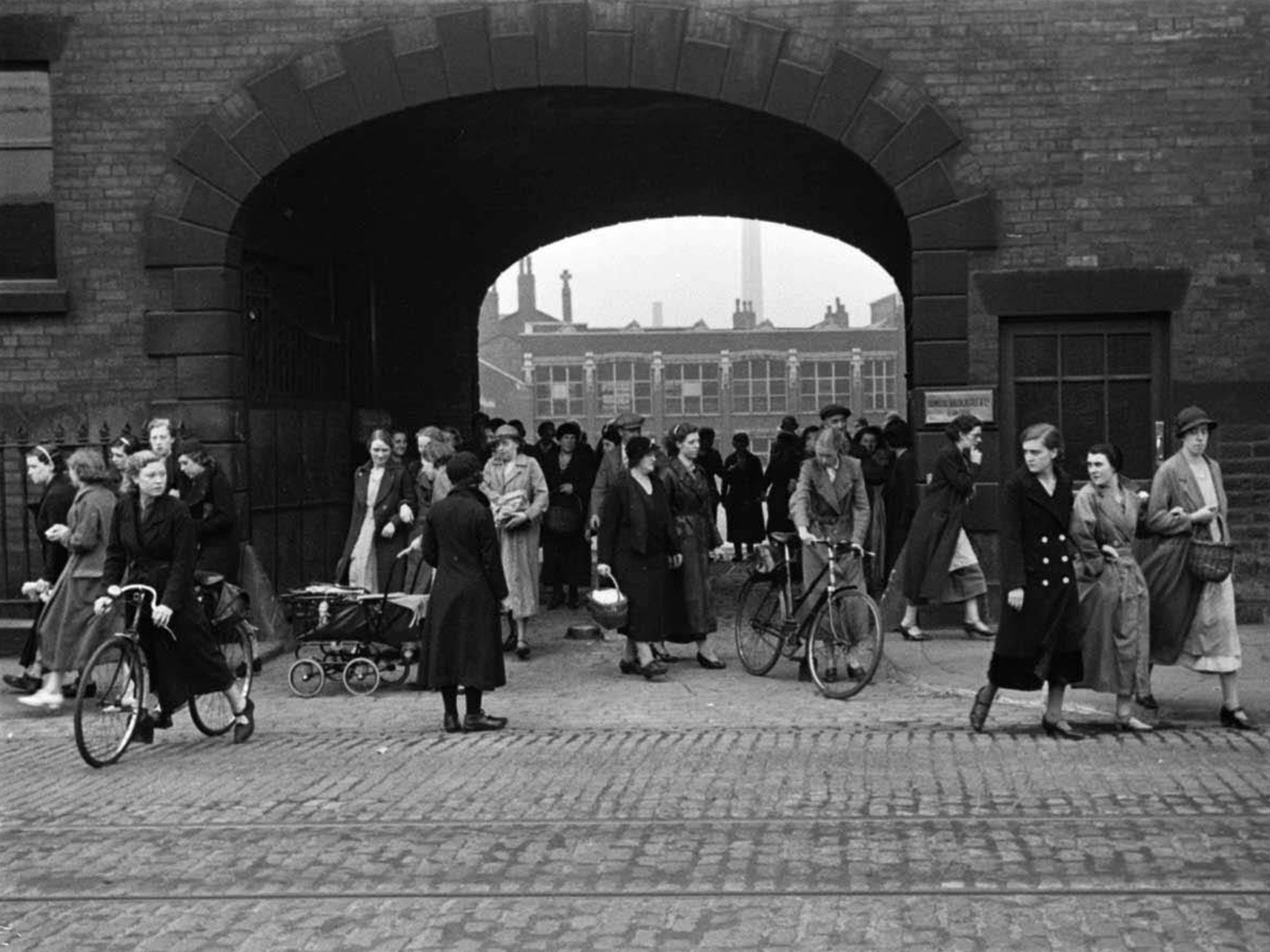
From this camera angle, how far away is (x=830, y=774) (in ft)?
30.1

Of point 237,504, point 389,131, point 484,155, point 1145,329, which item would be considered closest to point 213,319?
point 237,504

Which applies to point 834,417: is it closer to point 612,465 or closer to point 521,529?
point 612,465

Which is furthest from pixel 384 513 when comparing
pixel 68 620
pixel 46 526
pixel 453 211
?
pixel 453 211

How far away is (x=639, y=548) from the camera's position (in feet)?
42.0

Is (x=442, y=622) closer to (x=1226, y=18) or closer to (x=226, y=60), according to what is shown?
(x=226, y=60)

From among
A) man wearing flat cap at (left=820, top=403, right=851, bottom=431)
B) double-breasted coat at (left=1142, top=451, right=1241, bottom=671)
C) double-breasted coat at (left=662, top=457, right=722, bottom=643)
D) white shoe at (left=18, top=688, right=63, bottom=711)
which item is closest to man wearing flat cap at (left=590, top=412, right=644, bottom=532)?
double-breasted coat at (left=662, top=457, right=722, bottom=643)

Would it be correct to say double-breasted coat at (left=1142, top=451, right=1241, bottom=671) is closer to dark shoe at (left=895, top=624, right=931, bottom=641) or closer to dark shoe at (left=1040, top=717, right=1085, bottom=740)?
dark shoe at (left=1040, top=717, right=1085, bottom=740)

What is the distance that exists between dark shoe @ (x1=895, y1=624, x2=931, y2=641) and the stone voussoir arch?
1932 millimetres

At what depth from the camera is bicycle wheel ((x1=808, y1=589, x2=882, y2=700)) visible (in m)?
11.8

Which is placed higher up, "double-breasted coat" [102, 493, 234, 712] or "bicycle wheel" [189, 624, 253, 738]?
"double-breasted coat" [102, 493, 234, 712]

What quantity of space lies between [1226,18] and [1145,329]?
2.47m

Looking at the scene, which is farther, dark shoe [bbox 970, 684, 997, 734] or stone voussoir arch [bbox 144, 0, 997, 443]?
stone voussoir arch [bbox 144, 0, 997, 443]

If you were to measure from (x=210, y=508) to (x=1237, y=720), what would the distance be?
666 centimetres

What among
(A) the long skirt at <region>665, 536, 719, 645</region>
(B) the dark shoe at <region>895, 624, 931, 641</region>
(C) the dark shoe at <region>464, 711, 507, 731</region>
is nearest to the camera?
(C) the dark shoe at <region>464, 711, 507, 731</region>
